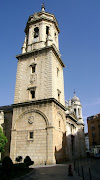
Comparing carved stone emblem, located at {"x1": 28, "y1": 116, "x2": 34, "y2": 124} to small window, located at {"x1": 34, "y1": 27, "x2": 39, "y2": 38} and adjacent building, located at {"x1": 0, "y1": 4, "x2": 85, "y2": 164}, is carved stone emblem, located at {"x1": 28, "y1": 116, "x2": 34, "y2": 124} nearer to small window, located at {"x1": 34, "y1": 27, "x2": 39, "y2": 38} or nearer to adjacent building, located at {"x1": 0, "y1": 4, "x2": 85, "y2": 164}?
adjacent building, located at {"x1": 0, "y1": 4, "x2": 85, "y2": 164}

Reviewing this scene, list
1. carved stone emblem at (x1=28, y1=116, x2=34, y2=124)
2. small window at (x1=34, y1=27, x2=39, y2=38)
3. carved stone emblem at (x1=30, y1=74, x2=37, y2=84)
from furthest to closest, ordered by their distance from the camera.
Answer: small window at (x1=34, y1=27, x2=39, y2=38), carved stone emblem at (x1=30, y1=74, x2=37, y2=84), carved stone emblem at (x1=28, y1=116, x2=34, y2=124)

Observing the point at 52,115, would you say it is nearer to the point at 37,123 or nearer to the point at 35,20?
the point at 37,123

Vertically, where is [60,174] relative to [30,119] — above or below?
below

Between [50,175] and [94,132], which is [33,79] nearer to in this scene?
[50,175]

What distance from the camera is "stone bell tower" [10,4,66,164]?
1902cm

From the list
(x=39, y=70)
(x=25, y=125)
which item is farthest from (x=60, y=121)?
(x=39, y=70)

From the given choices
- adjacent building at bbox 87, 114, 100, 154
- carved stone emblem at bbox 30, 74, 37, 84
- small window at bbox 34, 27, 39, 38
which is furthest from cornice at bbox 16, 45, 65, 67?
adjacent building at bbox 87, 114, 100, 154

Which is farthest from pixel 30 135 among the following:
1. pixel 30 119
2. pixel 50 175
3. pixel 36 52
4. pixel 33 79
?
pixel 36 52

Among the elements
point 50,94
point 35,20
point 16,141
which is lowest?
point 16,141

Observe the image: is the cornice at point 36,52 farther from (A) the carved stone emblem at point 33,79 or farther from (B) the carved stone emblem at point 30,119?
(B) the carved stone emblem at point 30,119

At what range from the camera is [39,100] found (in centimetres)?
2089

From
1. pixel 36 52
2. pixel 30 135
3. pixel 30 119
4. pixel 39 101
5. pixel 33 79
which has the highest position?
pixel 36 52

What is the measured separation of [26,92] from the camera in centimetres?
2284

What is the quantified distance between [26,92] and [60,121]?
647 cm
